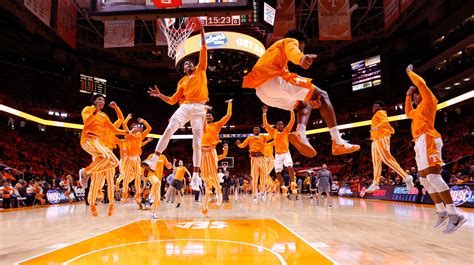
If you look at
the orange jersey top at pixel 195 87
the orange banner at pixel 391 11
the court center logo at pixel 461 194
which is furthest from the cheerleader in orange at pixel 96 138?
the orange banner at pixel 391 11

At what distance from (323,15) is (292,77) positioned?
32.1 ft

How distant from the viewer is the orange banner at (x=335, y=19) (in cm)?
1304

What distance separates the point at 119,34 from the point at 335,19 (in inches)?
324

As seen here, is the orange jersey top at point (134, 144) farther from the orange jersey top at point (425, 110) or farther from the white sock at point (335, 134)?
the orange jersey top at point (425, 110)

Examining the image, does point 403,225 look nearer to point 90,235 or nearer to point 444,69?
point 90,235

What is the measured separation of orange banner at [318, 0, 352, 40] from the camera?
42.8ft

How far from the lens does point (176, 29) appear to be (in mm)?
11703

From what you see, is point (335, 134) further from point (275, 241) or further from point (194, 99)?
point (194, 99)

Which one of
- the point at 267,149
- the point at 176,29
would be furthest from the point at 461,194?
the point at 176,29

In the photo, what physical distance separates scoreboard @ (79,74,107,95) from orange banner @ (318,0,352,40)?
23934mm

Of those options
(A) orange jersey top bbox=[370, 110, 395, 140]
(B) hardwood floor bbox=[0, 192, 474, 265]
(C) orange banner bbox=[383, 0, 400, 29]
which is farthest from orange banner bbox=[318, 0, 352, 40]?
(B) hardwood floor bbox=[0, 192, 474, 265]

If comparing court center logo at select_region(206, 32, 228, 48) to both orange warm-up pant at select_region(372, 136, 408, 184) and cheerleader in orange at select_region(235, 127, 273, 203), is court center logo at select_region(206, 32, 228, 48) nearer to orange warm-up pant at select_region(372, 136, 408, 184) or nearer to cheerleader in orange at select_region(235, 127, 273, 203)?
cheerleader in orange at select_region(235, 127, 273, 203)

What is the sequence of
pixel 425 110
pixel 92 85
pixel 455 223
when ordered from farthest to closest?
pixel 92 85
pixel 425 110
pixel 455 223

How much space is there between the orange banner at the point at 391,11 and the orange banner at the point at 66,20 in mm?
12248
